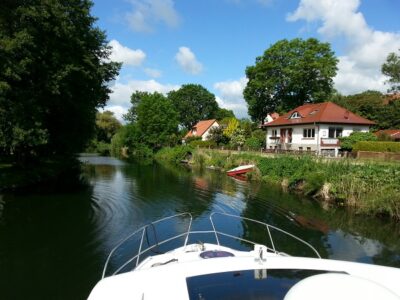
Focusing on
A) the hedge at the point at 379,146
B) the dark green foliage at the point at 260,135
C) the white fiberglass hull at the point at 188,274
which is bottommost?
the white fiberglass hull at the point at 188,274

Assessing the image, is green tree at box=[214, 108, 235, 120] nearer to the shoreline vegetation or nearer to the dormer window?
the dormer window

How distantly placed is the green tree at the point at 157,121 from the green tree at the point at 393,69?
1633 inches

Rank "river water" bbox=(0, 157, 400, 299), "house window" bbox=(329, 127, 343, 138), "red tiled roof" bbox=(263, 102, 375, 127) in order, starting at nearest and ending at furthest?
"river water" bbox=(0, 157, 400, 299) < "red tiled roof" bbox=(263, 102, 375, 127) < "house window" bbox=(329, 127, 343, 138)

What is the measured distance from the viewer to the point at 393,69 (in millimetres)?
43594

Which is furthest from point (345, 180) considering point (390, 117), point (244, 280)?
point (390, 117)

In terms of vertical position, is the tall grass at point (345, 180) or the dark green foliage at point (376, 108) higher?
the dark green foliage at point (376, 108)

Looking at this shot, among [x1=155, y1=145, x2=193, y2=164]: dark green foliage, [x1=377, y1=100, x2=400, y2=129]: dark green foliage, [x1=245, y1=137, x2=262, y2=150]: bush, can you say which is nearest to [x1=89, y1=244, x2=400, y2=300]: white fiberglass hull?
[x1=245, y1=137, x2=262, y2=150]: bush

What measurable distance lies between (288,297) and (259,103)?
59489mm

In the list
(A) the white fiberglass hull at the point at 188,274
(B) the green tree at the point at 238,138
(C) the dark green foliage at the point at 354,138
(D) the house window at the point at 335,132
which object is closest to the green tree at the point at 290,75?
(B) the green tree at the point at 238,138

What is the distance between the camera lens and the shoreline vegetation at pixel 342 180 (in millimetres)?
17953

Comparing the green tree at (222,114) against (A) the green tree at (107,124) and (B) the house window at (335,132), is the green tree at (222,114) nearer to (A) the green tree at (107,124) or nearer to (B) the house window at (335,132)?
(A) the green tree at (107,124)

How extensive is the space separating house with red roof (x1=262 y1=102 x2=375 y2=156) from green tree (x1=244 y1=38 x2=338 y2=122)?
723 centimetres

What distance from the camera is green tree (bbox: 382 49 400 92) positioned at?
43438 millimetres

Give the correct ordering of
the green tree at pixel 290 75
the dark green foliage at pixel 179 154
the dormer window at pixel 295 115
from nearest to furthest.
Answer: the dormer window at pixel 295 115 → the green tree at pixel 290 75 → the dark green foliage at pixel 179 154
